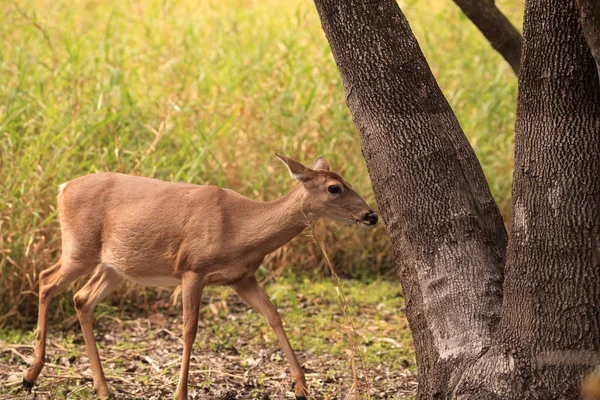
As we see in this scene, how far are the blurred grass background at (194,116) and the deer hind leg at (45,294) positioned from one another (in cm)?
70

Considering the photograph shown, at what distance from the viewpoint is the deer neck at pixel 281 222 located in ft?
14.5

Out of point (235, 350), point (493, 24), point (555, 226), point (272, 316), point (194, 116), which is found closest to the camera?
point (555, 226)

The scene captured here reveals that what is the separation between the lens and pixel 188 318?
14.4 ft

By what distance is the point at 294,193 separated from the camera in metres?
4.47

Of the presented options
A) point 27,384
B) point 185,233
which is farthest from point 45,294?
point 185,233

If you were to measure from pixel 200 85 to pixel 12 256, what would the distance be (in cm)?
237

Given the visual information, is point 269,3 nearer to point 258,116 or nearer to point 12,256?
point 258,116

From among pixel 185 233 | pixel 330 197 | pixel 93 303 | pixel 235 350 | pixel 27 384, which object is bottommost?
pixel 235 350

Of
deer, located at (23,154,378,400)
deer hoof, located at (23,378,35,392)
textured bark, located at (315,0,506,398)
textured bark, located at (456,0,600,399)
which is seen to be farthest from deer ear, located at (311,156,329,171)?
deer hoof, located at (23,378,35,392)

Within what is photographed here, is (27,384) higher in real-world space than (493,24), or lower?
lower

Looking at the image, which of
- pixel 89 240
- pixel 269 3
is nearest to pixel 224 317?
pixel 89 240

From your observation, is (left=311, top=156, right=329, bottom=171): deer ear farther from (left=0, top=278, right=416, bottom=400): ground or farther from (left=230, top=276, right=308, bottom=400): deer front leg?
(left=0, top=278, right=416, bottom=400): ground

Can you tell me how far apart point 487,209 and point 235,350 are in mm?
2309

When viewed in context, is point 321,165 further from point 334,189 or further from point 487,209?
point 487,209
